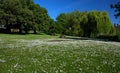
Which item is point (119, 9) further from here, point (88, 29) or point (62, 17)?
point (62, 17)

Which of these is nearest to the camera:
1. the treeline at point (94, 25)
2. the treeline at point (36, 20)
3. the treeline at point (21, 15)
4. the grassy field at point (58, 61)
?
the grassy field at point (58, 61)

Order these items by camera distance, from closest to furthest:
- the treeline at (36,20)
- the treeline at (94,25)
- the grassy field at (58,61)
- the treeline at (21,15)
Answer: the grassy field at (58,61) → the treeline at (21,15) → the treeline at (36,20) → the treeline at (94,25)

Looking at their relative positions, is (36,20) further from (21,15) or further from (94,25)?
(94,25)

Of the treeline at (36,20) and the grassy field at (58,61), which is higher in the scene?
the treeline at (36,20)

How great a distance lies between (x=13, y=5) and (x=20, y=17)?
17.1 feet

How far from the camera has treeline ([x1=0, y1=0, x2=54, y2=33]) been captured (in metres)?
73.4

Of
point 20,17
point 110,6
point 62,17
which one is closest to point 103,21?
point 20,17

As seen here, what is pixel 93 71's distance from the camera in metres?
10.8

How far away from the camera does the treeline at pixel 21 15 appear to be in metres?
73.4

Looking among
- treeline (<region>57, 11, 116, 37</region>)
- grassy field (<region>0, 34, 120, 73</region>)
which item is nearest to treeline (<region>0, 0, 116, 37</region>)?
treeline (<region>57, 11, 116, 37</region>)

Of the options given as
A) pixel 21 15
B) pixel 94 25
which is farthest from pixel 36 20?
pixel 94 25

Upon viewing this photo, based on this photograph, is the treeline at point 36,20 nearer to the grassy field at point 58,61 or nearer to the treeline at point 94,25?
the treeline at point 94,25

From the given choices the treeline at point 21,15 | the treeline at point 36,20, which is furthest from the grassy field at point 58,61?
the treeline at point 21,15

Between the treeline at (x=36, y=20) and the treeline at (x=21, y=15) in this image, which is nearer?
the treeline at (x=21, y=15)
